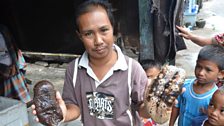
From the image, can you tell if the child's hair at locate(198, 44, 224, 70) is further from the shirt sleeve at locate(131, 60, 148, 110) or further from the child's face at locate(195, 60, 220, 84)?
the shirt sleeve at locate(131, 60, 148, 110)

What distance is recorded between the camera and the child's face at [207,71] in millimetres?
1881

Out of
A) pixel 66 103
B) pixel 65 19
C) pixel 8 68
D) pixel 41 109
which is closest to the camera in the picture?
pixel 41 109

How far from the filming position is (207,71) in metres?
1.89

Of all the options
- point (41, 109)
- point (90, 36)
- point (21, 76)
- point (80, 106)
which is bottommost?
point (21, 76)

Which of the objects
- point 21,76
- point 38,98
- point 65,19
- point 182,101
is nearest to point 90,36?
point 38,98

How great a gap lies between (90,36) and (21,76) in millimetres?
2372

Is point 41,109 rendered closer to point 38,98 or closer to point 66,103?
point 38,98

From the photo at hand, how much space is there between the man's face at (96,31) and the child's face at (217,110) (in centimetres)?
82

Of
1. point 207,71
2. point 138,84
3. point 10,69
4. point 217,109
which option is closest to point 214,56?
point 207,71

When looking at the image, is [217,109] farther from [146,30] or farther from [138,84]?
[146,30]

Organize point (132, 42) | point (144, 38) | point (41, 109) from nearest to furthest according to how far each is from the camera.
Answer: point (41, 109) < point (144, 38) < point (132, 42)

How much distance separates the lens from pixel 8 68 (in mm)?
3162

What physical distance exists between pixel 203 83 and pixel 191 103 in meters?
0.17

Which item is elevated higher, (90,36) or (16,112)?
(90,36)
